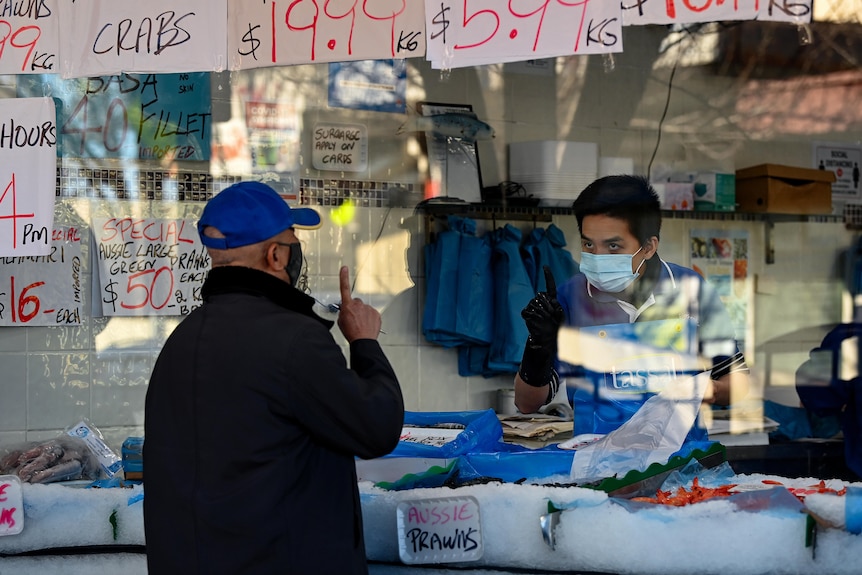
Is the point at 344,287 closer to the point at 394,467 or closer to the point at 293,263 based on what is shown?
the point at 293,263

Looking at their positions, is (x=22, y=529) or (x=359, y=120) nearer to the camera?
(x=22, y=529)

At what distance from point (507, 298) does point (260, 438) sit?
3013 mm

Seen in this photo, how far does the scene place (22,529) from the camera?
2402 millimetres

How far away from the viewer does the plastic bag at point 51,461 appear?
2760 millimetres

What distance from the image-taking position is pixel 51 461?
2.85m

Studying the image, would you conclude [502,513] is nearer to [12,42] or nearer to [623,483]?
[623,483]

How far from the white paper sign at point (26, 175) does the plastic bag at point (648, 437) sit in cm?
158

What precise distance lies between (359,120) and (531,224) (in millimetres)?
1000

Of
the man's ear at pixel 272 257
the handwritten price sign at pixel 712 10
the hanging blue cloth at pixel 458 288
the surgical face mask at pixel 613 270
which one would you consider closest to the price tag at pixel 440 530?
the man's ear at pixel 272 257

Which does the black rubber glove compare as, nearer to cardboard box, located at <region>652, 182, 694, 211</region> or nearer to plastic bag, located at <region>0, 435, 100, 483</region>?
plastic bag, located at <region>0, 435, 100, 483</region>

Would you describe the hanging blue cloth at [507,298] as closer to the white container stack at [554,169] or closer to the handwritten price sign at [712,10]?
the white container stack at [554,169]

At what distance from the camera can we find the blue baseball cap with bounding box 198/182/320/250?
187 cm

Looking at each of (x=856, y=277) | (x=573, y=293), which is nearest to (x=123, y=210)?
(x=573, y=293)

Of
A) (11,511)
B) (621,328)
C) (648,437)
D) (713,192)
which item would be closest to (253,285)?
(11,511)
